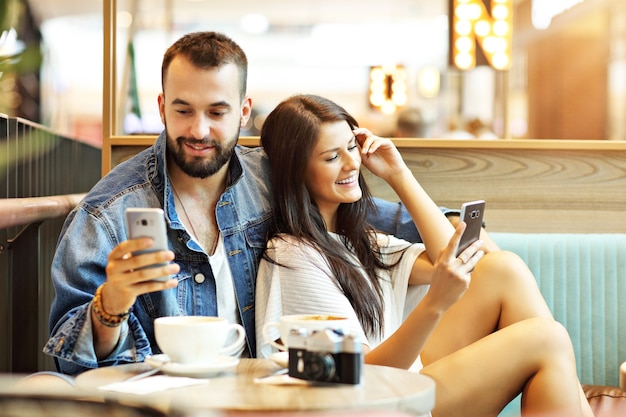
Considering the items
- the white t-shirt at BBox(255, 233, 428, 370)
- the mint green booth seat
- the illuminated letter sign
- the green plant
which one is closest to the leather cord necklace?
the white t-shirt at BBox(255, 233, 428, 370)

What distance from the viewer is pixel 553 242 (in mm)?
2586

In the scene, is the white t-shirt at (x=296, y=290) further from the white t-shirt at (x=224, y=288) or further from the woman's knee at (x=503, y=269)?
the woman's knee at (x=503, y=269)

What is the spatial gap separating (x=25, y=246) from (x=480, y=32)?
280 centimetres

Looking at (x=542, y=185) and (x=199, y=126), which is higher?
(x=199, y=126)

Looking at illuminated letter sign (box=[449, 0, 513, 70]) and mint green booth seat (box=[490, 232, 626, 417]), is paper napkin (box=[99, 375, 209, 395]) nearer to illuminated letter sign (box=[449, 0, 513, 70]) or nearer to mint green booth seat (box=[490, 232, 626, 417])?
mint green booth seat (box=[490, 232, 626, 417])

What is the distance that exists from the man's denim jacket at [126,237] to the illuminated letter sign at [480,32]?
240 cm

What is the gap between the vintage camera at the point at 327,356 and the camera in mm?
1344

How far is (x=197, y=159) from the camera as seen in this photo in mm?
1966

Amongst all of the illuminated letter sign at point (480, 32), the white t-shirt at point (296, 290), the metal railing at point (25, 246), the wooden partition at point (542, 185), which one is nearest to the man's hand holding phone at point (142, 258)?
the metal railing at point (25, 246)

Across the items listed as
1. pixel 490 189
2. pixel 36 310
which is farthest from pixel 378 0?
pixel 36 310

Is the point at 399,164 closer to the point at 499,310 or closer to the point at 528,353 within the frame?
the point at 499,310

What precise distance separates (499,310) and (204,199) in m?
0.78

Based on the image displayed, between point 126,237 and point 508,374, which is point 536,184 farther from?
point 126,237

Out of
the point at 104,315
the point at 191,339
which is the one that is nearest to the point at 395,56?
the point at 104,315
